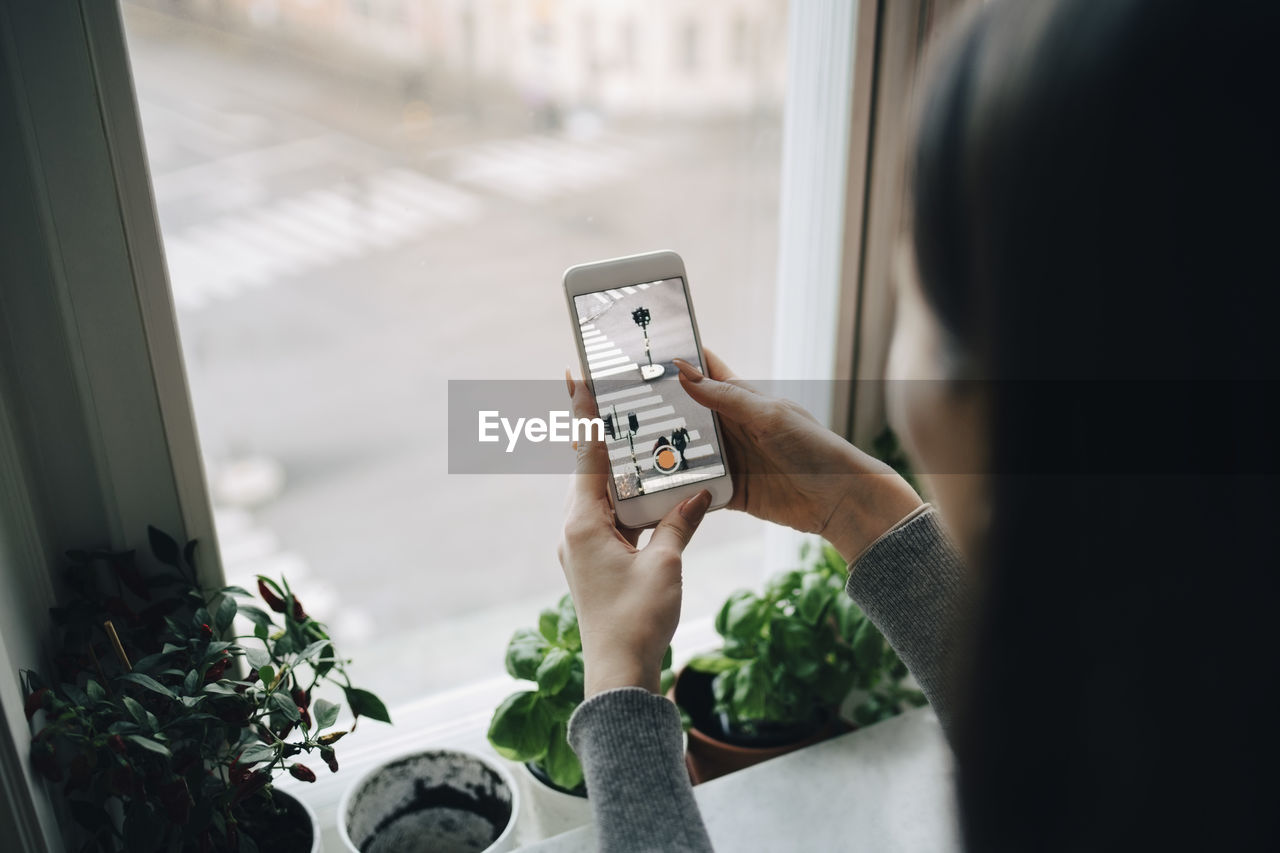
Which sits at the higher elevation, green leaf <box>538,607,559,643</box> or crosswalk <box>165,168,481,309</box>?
crosswalk <box>165,168,481,309</box>

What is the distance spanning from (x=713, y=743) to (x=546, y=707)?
212 mm

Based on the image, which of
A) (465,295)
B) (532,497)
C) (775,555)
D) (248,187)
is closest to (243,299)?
(248,187)

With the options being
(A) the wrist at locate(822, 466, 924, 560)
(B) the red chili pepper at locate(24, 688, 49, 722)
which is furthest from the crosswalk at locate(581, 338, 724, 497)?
(B) the red chili pepper at locate(24, 688, 49, 722)

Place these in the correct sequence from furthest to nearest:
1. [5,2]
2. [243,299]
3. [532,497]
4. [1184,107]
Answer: [532,497], [243,299], [5,2], [1184,107]

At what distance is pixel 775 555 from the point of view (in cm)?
119

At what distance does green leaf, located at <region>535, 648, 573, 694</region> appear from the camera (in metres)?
0.84

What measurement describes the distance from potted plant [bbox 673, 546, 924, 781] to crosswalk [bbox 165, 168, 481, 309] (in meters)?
0.52

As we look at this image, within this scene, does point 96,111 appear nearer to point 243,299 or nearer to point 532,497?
point 243,299

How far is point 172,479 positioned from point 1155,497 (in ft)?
2.33

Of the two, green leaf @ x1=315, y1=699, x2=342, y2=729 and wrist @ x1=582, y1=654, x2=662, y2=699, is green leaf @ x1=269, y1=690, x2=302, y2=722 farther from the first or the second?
wrist @ x1=582, y1=654, x2=662, y2=699

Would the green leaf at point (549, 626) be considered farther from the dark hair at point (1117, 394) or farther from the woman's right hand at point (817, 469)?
the dark hair at point (1117, 394)

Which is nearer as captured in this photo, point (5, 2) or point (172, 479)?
point (5, 2)

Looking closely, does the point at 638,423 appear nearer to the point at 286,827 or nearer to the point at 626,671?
the point at 626,671

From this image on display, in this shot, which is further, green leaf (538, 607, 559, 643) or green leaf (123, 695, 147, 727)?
green leaf (538, 607, 559, 643)
